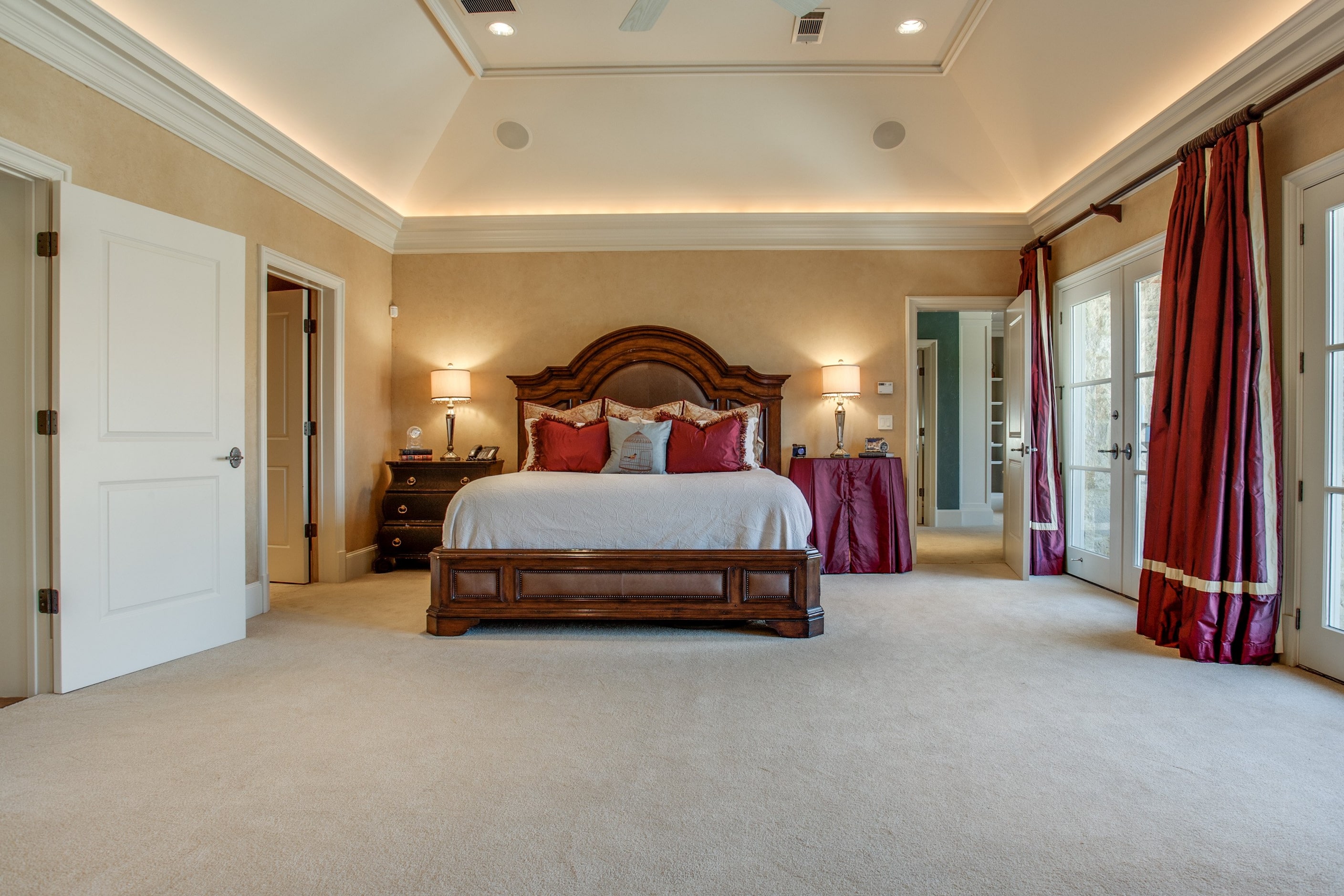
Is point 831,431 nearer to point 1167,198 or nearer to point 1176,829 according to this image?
point 1167,198

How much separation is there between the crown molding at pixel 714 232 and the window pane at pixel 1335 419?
3.03 m

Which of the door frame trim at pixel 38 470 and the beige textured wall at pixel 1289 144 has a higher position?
the beige textured wall at pixel 1289 144

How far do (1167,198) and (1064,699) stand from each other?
2.97 m

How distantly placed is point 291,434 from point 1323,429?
5.91m

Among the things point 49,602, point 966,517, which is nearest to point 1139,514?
point 966,517

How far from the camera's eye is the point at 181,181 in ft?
11.7

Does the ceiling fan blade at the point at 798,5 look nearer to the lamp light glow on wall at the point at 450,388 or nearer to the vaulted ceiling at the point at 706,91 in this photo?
the vaulted ceiling at the point at 706,91

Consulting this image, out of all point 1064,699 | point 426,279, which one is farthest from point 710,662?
point 426,279

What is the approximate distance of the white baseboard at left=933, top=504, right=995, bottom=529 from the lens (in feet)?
26.4

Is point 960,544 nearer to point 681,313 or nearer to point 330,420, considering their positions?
point 681,313

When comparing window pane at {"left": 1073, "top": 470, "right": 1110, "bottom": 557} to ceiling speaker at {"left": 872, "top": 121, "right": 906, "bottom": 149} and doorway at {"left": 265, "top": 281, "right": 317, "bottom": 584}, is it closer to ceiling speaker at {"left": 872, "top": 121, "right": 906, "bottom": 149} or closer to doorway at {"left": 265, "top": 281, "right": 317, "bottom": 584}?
ceiling speaker at {"left": 872, "top": 121, "right": 906, "bottom": 149}

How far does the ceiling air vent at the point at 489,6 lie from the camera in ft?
13.4

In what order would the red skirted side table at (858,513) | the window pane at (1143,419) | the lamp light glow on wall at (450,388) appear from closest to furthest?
the window pane at (1143,419) → the red skirted side table at (858,513) → the lamp light glow on wall at (450,388)

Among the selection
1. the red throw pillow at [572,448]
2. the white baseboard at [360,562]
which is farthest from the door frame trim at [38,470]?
the red throw pillow at [572,448]
